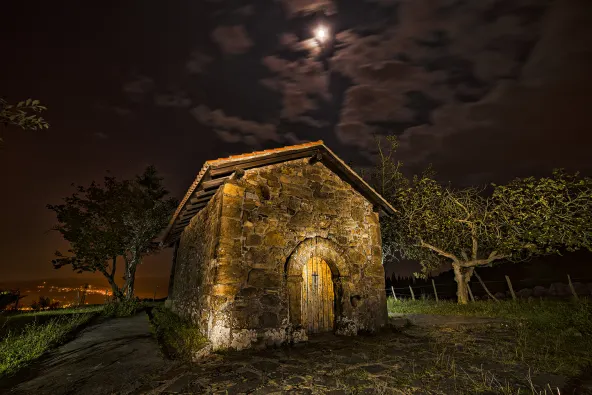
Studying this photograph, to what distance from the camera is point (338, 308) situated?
301 inches

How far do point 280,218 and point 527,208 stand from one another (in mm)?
10385

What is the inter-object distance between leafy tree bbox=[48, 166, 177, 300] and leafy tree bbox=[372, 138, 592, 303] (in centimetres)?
1807

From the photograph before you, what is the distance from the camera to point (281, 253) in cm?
705

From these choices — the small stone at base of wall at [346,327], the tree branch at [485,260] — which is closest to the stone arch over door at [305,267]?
the small stone at base of wall at [346,327]

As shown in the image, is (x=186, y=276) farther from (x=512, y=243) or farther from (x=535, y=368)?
(x=512, y=243)

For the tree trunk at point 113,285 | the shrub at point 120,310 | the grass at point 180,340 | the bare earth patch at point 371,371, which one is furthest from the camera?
the tree trunk at point 113,285

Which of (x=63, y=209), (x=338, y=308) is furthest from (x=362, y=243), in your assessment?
(x=63, y=209)

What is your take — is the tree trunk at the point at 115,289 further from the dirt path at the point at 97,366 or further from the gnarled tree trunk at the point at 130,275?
the dirt path at the point at 97,366

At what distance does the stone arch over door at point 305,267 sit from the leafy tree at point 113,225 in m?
17.7

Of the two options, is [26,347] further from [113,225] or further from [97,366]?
[113,225]

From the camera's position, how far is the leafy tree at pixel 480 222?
1073 cm

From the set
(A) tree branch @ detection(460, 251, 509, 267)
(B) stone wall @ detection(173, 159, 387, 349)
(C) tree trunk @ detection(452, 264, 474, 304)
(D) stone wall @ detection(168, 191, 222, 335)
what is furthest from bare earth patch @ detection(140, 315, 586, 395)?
(C) tree trunk @ detection(452, 264, 474, 304)

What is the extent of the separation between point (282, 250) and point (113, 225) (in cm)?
1844

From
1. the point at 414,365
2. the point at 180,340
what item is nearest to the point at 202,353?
the point at 180,340
